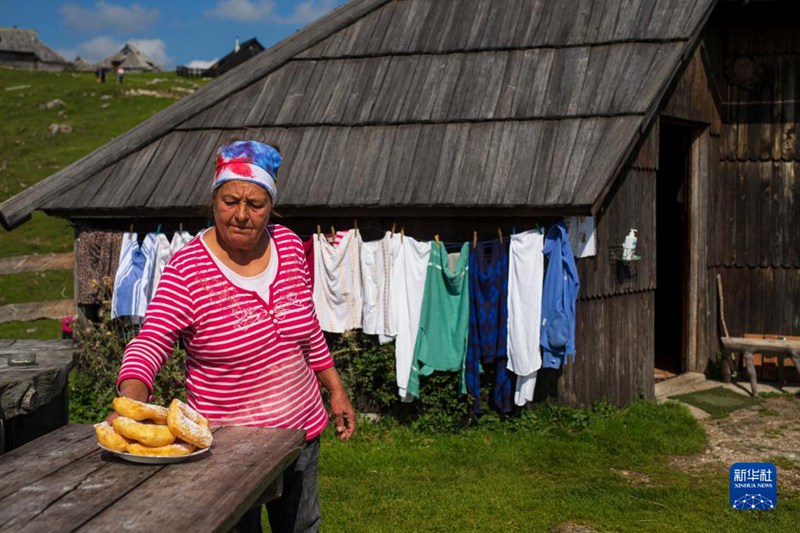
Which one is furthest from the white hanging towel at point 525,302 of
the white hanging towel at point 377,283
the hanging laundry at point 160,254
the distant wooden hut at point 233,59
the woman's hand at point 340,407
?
the distant wooden hut at point 233,59

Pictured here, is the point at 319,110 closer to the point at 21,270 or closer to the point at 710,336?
the point at 21,270

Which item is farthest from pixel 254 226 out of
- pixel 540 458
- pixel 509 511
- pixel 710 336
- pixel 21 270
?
pixel 710 336

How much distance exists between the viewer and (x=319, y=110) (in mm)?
10242

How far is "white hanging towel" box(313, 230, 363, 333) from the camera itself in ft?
29.9

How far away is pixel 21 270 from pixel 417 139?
522 cm

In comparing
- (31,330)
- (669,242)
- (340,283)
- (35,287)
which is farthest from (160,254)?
(35,287)

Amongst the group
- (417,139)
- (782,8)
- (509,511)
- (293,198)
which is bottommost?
(509,511)

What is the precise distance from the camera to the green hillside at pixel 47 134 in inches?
705

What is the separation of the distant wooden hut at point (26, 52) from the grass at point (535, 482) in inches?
2908

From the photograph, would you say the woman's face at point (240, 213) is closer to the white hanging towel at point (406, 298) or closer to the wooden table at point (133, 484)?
the wooden table at point (133, 484)

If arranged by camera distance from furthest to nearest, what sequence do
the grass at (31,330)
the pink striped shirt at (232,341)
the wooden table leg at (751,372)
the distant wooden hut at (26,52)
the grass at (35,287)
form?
the distant wooden hut at (26,52) < the grass at (35,287) < the grass at (31,330) < the wooden table leg at (751,372) < the pink striped shirt at (232,341)

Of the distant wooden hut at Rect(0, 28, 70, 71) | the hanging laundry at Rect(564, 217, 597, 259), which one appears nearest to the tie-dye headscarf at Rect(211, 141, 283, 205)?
the hanging laundry at Rect(564, 217, 597, 259)

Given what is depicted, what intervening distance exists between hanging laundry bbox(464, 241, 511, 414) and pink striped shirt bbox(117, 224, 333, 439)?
501 centimetres

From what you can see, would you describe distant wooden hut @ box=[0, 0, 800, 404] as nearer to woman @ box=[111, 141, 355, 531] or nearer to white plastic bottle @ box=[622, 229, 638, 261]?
white plastic bottle @ box=[622, 229, 638, 261]
